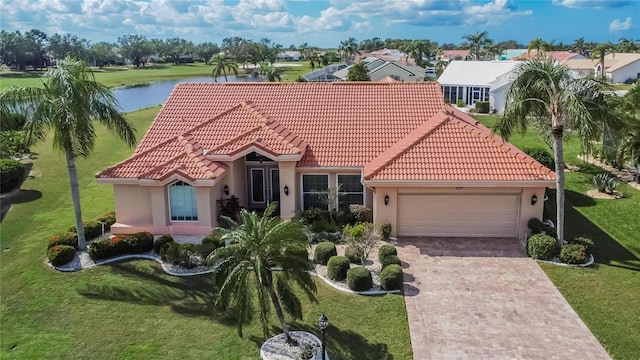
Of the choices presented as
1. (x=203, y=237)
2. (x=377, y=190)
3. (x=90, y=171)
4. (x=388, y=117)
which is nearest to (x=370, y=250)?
(x=377, y=190)

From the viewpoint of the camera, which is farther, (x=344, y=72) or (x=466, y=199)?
(x=344, y=72)

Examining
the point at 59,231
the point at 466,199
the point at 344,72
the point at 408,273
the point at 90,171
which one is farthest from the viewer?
the point at 344,72

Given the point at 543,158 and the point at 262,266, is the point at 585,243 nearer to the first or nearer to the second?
the point at 543,158

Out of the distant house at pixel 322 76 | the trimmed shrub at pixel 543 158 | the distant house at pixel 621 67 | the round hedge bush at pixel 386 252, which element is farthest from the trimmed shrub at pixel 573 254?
the distant house at pixel 621 67

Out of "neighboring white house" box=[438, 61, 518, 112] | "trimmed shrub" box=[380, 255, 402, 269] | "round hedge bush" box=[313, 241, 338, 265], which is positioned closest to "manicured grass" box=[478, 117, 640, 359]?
"trimmed shrub" box=[380, 255, 402, 269]

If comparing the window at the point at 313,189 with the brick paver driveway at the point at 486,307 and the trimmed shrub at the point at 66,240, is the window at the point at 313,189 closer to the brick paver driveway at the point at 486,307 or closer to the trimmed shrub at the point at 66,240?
the brick paver driveway at the point at 486,307

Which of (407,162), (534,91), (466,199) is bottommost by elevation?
(466,199)

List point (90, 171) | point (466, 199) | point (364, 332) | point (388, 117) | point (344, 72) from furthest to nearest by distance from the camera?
1. point (344, 72)
2. point (90, 171)
3. point (388, 117)
4. point (466, 199)
5. point (364, 332)

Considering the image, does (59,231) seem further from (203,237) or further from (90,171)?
(90,171)
